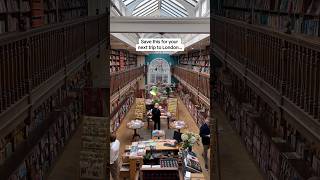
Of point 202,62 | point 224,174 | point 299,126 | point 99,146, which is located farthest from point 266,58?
point 202,62

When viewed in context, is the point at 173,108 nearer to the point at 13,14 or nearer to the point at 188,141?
the point at 188,141

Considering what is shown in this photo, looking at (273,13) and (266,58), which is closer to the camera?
(266,58)

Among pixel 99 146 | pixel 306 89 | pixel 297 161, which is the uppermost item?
pixel 306 89

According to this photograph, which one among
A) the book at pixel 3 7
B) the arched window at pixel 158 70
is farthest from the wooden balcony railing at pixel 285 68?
the arched window at pixel 158 70

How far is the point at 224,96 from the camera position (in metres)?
9.10

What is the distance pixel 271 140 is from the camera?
4.72 m

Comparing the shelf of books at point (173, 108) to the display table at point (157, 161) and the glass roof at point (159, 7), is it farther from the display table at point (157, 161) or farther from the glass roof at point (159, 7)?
the display table at point (157, 161)

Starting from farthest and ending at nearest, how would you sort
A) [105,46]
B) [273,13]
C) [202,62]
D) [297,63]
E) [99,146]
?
[202,62] → [105,46] → [99,146] → [273,13] → [297,63]

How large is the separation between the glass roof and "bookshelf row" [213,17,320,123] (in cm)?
1157

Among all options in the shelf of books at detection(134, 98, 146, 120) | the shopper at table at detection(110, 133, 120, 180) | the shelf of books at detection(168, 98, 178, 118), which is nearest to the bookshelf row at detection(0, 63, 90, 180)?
the shopper at table at detection(110, 133, 120, 180)

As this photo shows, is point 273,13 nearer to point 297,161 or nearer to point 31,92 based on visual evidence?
point 297,161

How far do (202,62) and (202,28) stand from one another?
10.7 m

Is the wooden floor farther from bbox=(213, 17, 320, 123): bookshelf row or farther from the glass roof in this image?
the glass roof

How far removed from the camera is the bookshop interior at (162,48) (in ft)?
9.94
